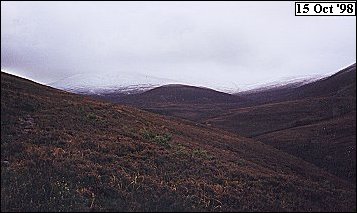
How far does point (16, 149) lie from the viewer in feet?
42.4

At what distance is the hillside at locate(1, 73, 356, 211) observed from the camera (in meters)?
10.3

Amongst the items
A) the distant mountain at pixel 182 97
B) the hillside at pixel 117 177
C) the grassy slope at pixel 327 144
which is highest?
the hillside at pixel 117 177

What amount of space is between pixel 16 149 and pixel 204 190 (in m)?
6.71

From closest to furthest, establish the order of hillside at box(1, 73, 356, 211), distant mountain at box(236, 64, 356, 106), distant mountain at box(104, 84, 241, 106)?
1. hillside at box(1, 73, 356, 211)
2. distant mountain at box(236, 64, 356, 106)
3. distant mountain at box(104, 84, 241, 106)

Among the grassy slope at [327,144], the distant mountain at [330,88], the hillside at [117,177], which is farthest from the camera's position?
the distant mountain at [330,88]

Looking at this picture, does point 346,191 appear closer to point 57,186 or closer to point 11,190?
point 57,186

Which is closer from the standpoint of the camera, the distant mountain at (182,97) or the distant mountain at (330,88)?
the distant mountain at (330,88)

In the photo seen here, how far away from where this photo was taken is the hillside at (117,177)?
33.8 feet

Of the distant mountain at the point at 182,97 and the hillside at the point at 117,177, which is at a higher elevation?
the hillside at the point at 117,177

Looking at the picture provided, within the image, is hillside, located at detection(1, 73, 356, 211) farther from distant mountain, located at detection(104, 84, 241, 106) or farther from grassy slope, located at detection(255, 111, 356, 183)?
distant mountain, located at detection(104, 84, 241, 106)

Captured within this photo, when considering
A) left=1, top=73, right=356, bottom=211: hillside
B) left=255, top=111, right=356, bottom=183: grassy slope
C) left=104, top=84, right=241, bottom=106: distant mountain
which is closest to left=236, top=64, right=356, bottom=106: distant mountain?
left=255, top=111, right=356, bottom=183: grassy slope

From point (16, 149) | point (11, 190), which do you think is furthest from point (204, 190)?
point (16, 149)

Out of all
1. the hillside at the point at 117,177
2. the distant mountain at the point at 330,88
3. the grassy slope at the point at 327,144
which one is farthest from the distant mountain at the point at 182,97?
the hillside at the point at 117,177

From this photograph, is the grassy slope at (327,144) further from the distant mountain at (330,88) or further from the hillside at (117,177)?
the hillside at (117,177)
